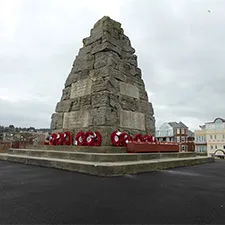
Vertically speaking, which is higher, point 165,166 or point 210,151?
point 165,166

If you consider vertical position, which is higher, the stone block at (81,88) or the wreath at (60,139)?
the stone block at (81,88)

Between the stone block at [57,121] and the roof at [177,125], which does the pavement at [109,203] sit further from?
the roof at [177,125]

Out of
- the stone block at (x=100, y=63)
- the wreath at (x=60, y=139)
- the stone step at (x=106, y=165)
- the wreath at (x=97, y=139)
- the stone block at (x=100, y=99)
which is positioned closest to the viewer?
the stone step at (x=106, y=165)

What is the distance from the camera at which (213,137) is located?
42.0 meters

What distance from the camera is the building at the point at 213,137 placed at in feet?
133

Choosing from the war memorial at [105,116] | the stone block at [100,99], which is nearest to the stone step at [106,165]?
the war memorial at [105,116]

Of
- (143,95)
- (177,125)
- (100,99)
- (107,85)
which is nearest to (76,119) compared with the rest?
(100,99)

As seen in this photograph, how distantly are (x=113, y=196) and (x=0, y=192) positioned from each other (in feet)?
5.34

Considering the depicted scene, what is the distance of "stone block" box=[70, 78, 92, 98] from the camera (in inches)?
300

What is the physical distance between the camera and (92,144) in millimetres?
6152

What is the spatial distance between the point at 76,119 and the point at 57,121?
1.26 metres

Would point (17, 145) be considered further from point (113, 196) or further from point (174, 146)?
point (113, 196)

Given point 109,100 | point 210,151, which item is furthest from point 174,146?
point 210,151

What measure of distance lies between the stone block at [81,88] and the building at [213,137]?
40.5 m
